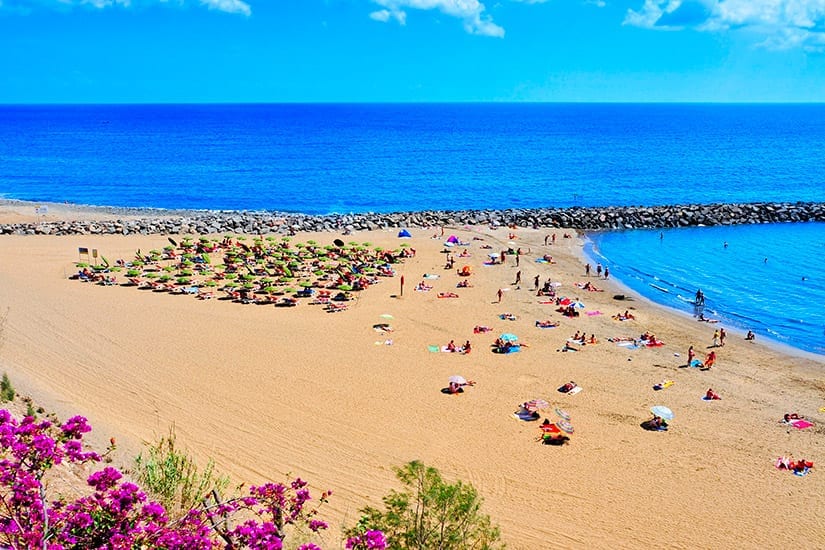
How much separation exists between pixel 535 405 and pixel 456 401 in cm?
262

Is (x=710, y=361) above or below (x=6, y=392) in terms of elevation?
above

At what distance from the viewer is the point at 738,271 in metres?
44.8

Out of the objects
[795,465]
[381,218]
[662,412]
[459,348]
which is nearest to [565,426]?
[662,412]

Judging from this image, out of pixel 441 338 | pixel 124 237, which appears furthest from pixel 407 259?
pixel 124 237

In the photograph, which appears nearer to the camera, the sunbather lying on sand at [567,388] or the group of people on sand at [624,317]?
the sunbather lying on sand at [567,388]

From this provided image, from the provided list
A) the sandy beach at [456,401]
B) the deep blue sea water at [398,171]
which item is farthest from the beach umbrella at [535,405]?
the deep blue sea water at [398,171]

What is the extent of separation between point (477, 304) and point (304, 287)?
892 centimetres

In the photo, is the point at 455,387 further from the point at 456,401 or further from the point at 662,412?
the point at 662,412

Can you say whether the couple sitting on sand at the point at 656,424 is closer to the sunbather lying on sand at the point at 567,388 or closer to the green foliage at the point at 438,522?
the sunbather lying on sand at the point at 567,388

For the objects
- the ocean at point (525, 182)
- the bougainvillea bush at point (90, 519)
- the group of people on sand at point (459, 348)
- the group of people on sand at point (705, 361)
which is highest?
the ocean at point (525, 182)

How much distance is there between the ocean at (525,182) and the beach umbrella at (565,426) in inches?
626

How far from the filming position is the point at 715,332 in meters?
31.7

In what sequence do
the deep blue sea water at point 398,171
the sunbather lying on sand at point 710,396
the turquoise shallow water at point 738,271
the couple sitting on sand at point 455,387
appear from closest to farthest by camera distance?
the couple sitting on sand at point 455,387
the sunbather lying on sand at point 710,396
the turquoise shallow water at point 738,271
the deep blue sea water at point 398,171

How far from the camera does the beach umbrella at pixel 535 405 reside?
2215cm
